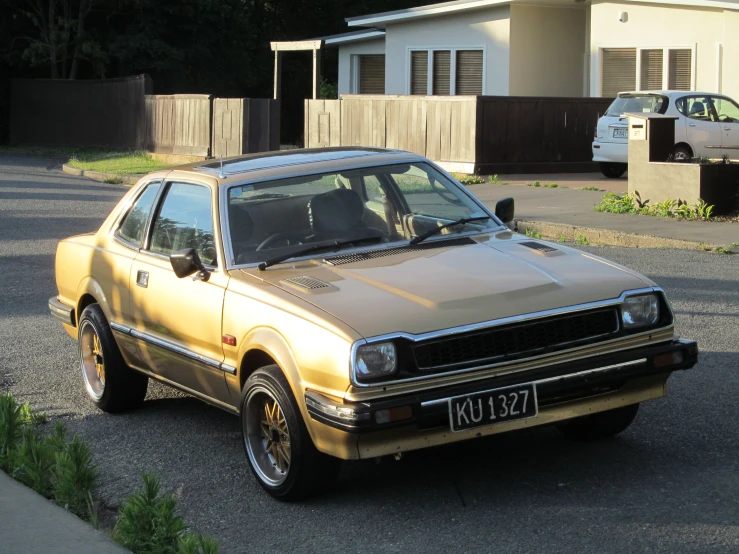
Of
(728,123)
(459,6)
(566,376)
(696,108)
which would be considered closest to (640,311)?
(566,376)

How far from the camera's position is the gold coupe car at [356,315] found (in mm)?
4785

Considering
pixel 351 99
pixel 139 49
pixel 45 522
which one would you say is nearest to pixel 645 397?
pixel 45 522

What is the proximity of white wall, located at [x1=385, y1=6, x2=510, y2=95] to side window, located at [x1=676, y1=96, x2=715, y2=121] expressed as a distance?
718 centimetres

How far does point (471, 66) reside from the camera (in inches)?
1142

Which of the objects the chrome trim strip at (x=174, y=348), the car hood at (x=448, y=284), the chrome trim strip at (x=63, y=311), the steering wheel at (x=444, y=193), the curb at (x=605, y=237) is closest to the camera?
the car hood at (x=448, y=284)

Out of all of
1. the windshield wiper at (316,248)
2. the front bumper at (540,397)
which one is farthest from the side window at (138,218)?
the front bumper at (540,397)

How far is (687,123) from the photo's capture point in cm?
2116

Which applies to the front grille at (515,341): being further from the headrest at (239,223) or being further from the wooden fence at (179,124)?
the wooden fence at (179,124)

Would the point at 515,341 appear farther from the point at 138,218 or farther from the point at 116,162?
the point at 116,162

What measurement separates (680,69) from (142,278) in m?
20.5

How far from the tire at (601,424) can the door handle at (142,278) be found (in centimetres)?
239

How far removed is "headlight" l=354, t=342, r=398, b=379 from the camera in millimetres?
4711

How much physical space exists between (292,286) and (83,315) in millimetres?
2282

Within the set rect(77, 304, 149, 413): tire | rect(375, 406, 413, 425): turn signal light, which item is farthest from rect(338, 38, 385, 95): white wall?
rect(375, 406, 413, 425): turn signal light
